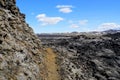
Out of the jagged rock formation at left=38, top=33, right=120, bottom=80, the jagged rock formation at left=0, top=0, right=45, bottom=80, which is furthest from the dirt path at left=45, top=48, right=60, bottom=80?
the jagged rock formation at left=0, top=0, right=45, bottom=80

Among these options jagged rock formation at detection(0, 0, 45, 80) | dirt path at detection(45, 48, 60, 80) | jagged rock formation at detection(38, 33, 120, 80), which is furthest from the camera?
jagged rock formation at detection(38, 33, 120, 80)

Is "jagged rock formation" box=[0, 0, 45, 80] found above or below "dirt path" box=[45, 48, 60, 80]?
above

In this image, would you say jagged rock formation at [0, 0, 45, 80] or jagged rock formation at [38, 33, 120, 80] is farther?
jagged rock formation at [38, 33, 120, 80]

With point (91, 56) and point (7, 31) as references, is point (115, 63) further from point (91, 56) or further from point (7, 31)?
point (7, 31)

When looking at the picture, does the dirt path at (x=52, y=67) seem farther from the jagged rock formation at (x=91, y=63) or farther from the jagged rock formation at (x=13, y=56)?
the jagged rock formation at (x=13, y=56)

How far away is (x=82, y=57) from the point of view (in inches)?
3374

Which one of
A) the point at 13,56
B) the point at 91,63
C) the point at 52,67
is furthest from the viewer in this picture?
the point at 91,63

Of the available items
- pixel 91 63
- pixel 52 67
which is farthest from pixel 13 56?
pixel 91 63

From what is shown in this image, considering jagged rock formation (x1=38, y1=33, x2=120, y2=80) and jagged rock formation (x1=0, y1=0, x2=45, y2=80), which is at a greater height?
jagged rock formation (x1=0, y1=0, x2=45, y2=80)

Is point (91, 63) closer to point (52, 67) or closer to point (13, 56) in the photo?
point (52, 67)

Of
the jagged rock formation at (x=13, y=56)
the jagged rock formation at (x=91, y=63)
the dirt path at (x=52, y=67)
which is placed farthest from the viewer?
the jagged rock formation at (x=91, y=63)

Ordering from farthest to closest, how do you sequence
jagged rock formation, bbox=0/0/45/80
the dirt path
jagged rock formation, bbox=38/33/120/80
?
jagged rock formation, bbox=38/33/120/80, the dirt path, jagged rock formation, bbox=0/0/45/80

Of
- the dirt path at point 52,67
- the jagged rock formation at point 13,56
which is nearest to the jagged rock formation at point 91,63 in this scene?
the dirt path at point 52,67

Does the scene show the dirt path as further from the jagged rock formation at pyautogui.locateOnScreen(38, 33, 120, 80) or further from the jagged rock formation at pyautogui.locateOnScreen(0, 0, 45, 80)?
the jagged rock formation at pyautogui.locateOnScreen(0, 0, 45, 80)
